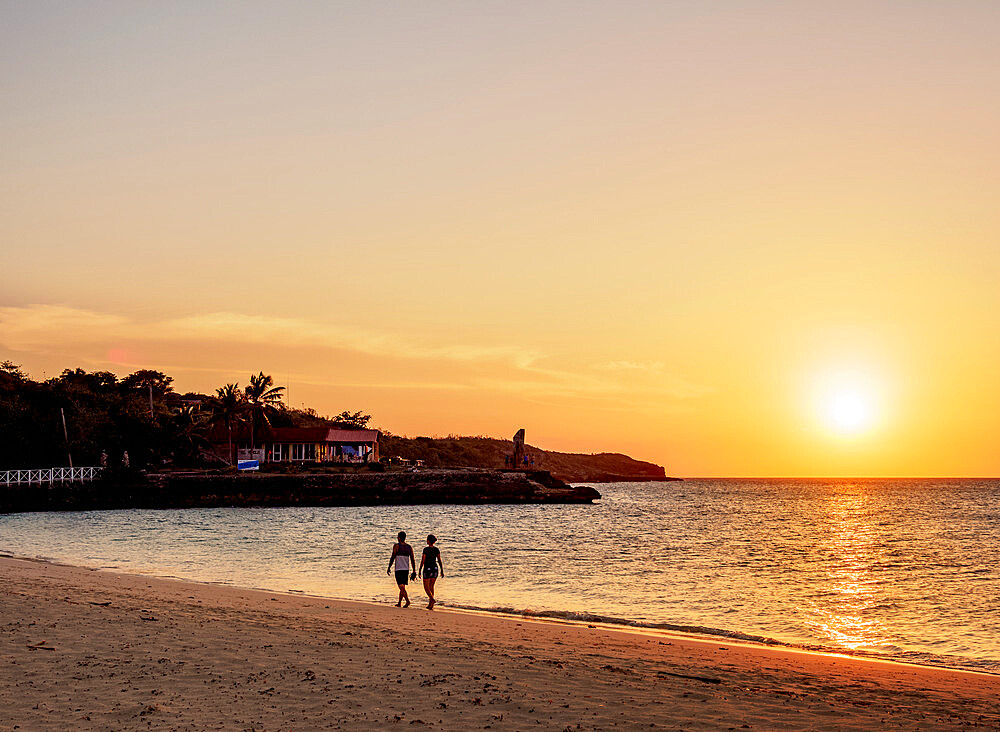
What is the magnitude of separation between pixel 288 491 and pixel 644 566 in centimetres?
6654

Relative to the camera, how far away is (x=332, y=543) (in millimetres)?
48594

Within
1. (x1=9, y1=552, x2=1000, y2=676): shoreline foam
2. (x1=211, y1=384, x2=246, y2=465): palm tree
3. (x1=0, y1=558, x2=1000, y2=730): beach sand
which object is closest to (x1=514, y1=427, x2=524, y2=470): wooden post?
(x1=211, y1=384, x2=246, y2=465): palm tree

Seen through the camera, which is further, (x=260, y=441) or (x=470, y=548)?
(x=260, y=441)

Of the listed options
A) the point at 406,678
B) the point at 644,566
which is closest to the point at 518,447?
the point at 644,566

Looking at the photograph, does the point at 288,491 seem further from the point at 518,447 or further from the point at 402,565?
the point at 402,565

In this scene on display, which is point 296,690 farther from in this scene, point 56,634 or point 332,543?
point 332,543

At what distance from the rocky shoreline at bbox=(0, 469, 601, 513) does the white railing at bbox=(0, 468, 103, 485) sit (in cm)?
165

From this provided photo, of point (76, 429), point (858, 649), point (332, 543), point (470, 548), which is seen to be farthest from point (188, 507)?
point (858, 649)

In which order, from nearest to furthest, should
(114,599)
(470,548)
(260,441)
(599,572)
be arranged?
1. (114,599)
2. (599,572)
3. (470,548)
4. (260,441)

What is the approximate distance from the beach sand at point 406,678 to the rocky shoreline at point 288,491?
74594 millimetres

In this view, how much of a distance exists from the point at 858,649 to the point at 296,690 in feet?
46.2

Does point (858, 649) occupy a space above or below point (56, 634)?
below

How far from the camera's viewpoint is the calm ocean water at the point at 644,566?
927 inches

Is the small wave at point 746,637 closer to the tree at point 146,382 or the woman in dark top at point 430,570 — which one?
the woman in dark top at point 430,570
